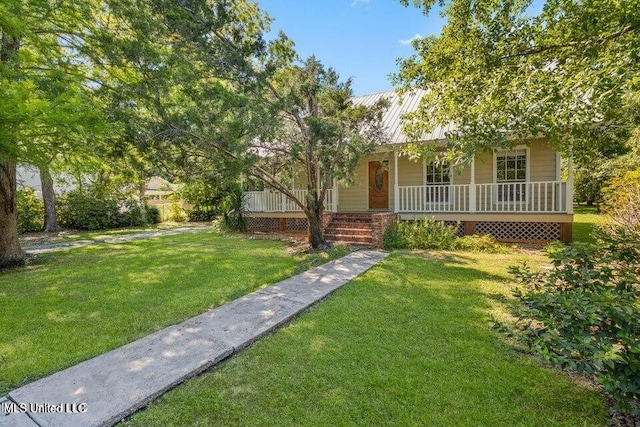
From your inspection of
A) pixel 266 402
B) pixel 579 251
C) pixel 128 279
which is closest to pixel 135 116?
pixel 128 279

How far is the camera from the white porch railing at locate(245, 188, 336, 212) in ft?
42.4

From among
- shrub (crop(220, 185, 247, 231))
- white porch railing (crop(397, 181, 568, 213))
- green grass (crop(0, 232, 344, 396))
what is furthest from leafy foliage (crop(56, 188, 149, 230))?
white porch railing (crop(397, 181, 568, 213))

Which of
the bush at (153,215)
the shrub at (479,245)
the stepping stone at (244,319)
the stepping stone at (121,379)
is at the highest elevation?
the bush at (153,215)

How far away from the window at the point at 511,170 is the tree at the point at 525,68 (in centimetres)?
452

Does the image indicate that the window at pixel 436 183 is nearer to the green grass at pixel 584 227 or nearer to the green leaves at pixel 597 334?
the green grass at pixel 584 227

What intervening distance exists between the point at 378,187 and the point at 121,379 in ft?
37.6

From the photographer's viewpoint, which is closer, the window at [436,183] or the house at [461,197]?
the house at [461,197]

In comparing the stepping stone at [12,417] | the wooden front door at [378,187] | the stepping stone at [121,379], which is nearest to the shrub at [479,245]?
the wooden front door at [378,187]

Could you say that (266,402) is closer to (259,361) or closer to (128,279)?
(259,361)

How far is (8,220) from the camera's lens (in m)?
8.26

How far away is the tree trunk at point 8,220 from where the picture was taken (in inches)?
317

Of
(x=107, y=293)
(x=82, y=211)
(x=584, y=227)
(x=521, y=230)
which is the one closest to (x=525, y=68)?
(x=521, y=230)

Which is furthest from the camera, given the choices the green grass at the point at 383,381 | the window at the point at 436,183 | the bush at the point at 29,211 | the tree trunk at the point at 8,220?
the bush at the point at 29,211

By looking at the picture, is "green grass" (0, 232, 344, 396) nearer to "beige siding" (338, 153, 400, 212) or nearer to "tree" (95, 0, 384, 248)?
"tree" (95, 0, 384, 248)
